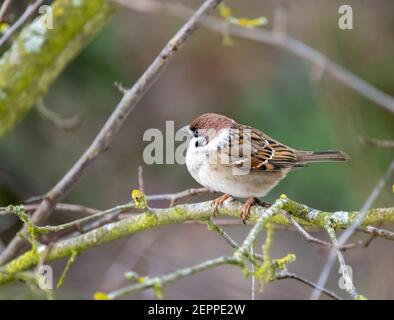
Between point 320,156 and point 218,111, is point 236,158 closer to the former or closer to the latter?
point 320,156

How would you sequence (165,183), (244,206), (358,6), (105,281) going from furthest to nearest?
(165,183)
(358,6)
(105,281)
(244,206)

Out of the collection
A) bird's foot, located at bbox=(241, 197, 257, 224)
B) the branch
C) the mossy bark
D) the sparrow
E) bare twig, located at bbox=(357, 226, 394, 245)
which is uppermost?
the mossy bark

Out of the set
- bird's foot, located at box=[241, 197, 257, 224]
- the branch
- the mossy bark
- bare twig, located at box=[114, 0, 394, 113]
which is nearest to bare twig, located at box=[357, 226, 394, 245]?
the branch

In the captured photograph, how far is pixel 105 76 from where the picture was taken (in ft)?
18.8

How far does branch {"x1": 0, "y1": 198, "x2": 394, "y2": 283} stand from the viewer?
253cm

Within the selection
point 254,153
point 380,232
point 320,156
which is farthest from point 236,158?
point 380,232

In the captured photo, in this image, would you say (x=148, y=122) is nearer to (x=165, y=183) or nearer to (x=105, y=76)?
(x=165, y=183)

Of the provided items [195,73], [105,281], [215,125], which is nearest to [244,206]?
[215,125]

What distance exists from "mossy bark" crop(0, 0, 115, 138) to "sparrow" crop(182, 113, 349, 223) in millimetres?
880

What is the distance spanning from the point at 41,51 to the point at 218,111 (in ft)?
9.02

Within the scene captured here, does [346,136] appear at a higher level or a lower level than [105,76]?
lower

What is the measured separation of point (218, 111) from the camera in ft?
20.7

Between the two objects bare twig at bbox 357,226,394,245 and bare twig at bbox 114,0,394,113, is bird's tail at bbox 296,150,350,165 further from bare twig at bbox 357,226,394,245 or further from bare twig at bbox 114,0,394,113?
bare twig at bbox 357,226,394,245
